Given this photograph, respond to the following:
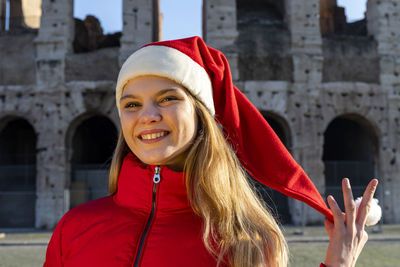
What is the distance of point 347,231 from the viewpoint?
1.30 meters

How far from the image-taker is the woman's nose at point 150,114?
4.75 ft

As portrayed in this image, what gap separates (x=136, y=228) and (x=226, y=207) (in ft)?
Answer: 1.04

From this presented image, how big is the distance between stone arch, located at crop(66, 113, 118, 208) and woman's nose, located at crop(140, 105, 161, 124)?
8.67 metres

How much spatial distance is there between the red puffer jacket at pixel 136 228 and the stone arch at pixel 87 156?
8511mm

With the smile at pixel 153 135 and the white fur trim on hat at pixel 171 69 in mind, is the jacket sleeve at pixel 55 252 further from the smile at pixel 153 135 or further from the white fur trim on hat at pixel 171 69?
→ the white fur trim on hat at pixel 171 69

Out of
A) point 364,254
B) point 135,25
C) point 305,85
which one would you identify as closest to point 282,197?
point 305,85

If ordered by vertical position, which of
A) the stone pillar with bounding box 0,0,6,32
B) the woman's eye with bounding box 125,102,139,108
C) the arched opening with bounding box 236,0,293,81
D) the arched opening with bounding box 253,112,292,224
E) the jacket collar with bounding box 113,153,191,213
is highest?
the stone pillar with bounding box 0,0,6,32

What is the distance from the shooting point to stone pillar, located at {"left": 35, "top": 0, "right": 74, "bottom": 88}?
504 inches

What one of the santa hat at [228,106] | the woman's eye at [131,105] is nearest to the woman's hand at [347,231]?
the santa hat at [228,106]

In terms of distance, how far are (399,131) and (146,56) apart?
1303 cm

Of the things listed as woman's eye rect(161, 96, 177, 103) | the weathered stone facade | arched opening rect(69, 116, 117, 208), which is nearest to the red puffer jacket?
woman's eye rect(161, 96, 177, 103)

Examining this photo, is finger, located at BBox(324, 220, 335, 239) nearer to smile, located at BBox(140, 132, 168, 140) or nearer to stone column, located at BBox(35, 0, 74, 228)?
smile, located at BBox(140, 132, 168, 140)

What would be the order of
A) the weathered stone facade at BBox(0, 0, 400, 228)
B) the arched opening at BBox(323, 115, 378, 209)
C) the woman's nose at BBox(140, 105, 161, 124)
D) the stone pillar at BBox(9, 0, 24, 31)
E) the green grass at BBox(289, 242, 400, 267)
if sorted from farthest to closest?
the stone pillar at BBox(9, 0, 24, 31)
the arched opening at BBox(323, 115, 378, 209)
the weathered stone facade at BBox(0, 0, 400, 228)
the green grass at BBox(289, 242, 400, 267)
the woman's nose at BBox(140, 105, 161, 124)

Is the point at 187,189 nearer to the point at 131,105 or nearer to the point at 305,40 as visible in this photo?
the point at 131,105
